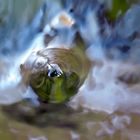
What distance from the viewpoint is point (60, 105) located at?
0.72 m

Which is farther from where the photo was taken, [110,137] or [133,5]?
[133,5]

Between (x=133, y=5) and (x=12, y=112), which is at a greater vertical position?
(x=133, y=5)

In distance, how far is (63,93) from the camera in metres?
0.72

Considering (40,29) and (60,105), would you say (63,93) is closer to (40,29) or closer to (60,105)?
(60,105)

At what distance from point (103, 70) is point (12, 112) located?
187mm

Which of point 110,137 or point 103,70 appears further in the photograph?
point 103,70

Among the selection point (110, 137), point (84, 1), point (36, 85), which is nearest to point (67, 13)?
point (84, 1)

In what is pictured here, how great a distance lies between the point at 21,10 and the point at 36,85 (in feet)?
0.48

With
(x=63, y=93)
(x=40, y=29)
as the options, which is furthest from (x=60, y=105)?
(x=40, y=29)

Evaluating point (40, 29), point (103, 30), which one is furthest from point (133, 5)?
point (40, 29)

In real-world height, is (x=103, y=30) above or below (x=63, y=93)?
above

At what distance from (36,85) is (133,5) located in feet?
0.77

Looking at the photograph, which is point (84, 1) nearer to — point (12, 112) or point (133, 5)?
point (133, 5)

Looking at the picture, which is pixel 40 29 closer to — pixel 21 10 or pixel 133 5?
pixel 21 10
